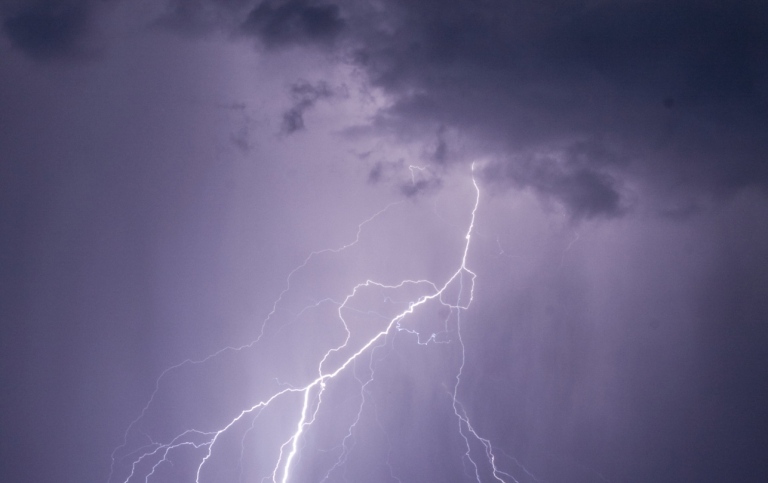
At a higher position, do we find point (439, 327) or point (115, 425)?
point (439, 327)

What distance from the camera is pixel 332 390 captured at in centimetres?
1048

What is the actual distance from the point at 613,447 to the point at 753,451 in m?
4.44

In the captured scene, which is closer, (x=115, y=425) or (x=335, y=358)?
(x=115, y=425)

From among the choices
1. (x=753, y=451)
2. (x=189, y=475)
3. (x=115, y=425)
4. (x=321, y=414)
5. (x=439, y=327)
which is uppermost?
(x=439, y=327)

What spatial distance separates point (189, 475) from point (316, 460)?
8.33 ft

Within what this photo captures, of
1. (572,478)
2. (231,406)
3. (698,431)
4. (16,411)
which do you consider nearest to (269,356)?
(231,406)

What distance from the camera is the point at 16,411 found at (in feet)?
30.5

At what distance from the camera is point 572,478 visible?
1141cm

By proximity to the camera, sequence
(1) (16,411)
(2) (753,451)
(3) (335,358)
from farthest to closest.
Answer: (2) (753,451), (3) (335,358), (1) (16,411)

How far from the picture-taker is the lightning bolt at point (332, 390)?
9500 millimetres

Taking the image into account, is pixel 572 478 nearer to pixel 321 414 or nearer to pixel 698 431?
pixel 698 431

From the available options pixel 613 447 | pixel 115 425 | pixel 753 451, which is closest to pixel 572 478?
pixel 613 447

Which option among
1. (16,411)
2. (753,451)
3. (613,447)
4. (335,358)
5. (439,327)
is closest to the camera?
(16,411)

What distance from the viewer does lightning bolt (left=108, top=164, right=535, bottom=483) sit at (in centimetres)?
950
